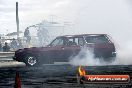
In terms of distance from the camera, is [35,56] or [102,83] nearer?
[102,83]

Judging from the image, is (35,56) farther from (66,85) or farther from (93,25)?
(93,25)

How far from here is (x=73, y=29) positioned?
5922 cm

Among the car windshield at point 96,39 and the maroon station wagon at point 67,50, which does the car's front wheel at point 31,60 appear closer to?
the maroon station wagon at point 67,50

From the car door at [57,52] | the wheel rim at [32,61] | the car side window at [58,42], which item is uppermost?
the car side window at [58,42]

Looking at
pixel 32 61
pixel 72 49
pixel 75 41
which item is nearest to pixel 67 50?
pixel 72 49

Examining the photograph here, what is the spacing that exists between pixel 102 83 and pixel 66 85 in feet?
13.4

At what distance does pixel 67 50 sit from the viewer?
18.1m

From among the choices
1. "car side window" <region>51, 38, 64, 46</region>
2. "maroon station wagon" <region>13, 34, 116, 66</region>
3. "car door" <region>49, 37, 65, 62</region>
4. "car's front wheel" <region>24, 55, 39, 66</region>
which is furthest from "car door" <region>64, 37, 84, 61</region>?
"car's front wheel" <region>24, 55, 39, 66</region>

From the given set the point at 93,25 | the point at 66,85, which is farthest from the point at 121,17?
the point at 66,85

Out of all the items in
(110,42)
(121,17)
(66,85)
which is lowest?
(66,85)

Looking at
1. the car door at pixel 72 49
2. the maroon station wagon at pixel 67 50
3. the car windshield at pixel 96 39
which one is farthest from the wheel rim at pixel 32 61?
the car windshield at pixel 96 39

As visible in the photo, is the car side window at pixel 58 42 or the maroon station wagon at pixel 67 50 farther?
the car side window at pixel 58 42

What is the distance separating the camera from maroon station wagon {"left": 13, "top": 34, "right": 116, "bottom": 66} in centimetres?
1808

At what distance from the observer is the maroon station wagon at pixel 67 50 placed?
1808 centimetres
